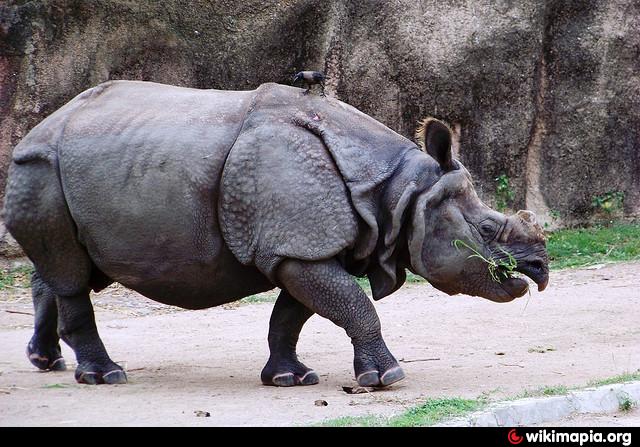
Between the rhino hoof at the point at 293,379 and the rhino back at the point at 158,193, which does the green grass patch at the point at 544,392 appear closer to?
the rhino hoof at the point at 293,379

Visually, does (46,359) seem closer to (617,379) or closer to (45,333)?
(45,333)

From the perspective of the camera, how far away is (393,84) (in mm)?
13359

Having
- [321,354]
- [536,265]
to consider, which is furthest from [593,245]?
[536,265]

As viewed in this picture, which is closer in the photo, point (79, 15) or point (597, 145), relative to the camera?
point (79, 15)

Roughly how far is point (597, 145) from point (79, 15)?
6177mm

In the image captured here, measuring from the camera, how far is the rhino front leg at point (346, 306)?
6.79m

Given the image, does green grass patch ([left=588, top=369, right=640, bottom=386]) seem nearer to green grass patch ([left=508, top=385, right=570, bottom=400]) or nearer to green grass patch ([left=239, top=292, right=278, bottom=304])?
green grass patch ([left=508, top=385, right=570, bottom=400])

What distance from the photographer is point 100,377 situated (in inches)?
287

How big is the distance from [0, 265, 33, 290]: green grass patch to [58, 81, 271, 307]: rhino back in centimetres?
467

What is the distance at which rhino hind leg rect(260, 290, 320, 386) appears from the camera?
722 cm

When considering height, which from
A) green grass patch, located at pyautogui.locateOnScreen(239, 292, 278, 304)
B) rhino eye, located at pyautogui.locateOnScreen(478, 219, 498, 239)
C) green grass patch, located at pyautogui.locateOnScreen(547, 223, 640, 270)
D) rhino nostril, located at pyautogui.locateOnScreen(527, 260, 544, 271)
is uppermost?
rhino eye, located at pyautogui.locateOnScreen(478, 219, 498, 239)

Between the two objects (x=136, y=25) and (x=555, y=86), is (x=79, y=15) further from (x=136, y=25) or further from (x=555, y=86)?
(x=555, y=86)

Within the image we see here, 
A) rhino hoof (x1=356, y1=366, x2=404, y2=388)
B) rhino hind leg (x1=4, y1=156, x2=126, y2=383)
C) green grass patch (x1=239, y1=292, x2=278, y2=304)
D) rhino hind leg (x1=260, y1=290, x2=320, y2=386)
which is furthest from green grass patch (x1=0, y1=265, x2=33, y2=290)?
rhino hoof (x1=356, y1=366, x2=404, y2=388)
